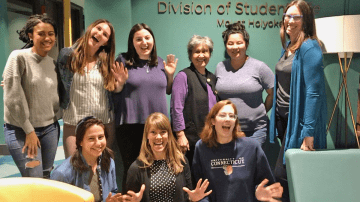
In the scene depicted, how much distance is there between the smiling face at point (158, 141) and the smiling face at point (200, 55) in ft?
2.71

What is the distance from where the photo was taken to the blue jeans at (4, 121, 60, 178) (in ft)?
8.27

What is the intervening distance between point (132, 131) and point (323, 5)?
7.73 ft

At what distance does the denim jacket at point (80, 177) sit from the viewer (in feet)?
7.42

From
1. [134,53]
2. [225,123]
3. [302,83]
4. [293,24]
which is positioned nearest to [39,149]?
[134,53]

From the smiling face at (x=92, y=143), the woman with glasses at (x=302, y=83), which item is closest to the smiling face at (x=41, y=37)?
the smiling face at (x=92, y=143)

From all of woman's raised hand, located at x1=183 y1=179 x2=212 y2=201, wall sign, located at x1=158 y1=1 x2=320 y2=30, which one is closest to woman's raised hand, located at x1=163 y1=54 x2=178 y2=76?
wall sign, located at x1=158 y1=1 x2=320 y2=30

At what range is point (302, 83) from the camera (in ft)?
8.18

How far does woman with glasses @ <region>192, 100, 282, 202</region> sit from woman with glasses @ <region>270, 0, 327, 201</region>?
319mm

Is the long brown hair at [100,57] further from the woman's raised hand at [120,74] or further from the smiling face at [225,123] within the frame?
the smiling face at [225,123]

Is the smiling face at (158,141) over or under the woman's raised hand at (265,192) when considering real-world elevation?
over

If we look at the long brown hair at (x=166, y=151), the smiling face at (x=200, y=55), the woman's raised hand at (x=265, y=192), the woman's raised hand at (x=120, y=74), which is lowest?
the woman's raised hand at (x=265, y=192)

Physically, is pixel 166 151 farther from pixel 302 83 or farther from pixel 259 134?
pixel 302 83

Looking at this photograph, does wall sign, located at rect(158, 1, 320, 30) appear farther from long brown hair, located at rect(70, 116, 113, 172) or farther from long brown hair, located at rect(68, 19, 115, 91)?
long brown hair, located at rect(70, 116, 113, 172)

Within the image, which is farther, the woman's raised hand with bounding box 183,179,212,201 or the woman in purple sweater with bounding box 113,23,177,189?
the woman in purple sweater with bounding box 113,23,177,189
